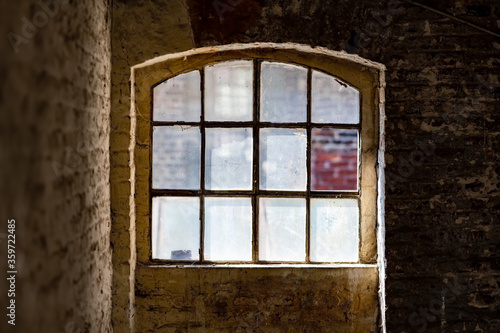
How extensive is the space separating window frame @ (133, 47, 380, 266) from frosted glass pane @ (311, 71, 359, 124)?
0.10ft

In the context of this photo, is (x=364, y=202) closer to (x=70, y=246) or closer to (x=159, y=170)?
(x=159, y=170)

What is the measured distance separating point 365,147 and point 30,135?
1602 mm

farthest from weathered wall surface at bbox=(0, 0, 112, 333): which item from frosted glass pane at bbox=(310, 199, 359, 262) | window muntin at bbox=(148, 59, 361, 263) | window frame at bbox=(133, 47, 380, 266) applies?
frosted glass pane at bbox=(310, 199, 359, 262)

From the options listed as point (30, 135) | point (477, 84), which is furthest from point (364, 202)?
point (30, 135)

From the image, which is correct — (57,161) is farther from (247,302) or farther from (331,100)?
(331,100)

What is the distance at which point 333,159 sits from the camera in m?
2.21

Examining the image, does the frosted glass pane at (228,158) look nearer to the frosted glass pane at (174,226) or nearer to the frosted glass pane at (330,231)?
the frosted glass pane at (174,226)

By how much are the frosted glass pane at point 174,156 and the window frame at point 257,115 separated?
0.14ft

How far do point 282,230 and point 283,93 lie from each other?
2.43ft

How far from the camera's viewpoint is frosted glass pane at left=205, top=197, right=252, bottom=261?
2.20 metres

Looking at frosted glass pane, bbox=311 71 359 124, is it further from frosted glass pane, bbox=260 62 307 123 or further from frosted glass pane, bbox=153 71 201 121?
frosted glass pane, bbox=153 71 201 121

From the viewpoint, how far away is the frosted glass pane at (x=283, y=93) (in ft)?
7.22

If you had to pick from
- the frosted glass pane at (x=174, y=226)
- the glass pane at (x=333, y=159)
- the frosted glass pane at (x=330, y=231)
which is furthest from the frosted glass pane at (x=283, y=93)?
the frosted glass pane at (x=174, y=226)

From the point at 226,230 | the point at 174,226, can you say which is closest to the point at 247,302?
the point at 226,230
